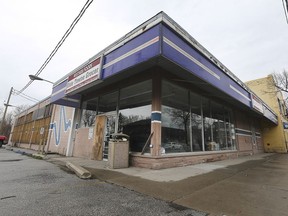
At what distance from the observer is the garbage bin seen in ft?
19.7

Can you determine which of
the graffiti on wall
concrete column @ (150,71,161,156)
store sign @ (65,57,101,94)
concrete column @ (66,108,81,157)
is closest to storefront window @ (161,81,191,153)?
concrete column @ (150,71,161,156)

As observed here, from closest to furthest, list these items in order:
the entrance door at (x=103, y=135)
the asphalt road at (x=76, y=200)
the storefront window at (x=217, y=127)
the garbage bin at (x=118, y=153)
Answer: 1. the asphalt road at (x=76, y=200)
2. the garbage bin at (x=118, y=153)
3. the entrance door at (x=103, y=135)
4. the storefront window at (x=217, y=127)

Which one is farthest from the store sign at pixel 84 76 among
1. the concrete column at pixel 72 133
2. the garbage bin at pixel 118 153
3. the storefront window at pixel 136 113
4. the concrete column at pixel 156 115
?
the garbage bin at pixel 118 153

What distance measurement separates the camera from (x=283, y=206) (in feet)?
9.16

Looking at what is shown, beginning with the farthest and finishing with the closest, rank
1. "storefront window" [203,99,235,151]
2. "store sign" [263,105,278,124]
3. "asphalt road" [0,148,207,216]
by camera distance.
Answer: "store sign" [263,105,278,124] < "storefront window" [203,99,235,151] < "asphalt road" [0,148,207,216]

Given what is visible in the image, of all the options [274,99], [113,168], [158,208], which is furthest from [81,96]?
[274,99]

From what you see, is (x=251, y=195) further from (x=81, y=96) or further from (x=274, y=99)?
(x=274, y=99)

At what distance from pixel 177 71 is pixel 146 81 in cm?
138

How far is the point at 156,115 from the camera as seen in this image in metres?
6.32

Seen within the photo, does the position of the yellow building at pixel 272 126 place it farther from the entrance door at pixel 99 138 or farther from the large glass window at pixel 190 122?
the entrance door at pixel 99 138

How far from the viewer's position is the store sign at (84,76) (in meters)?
7.06

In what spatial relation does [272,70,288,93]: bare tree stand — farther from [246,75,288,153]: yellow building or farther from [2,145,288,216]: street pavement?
[2,145,288,216]: street pavement

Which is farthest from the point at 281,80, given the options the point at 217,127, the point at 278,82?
the point at 217,127

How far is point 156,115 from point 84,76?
3696 millimetres
